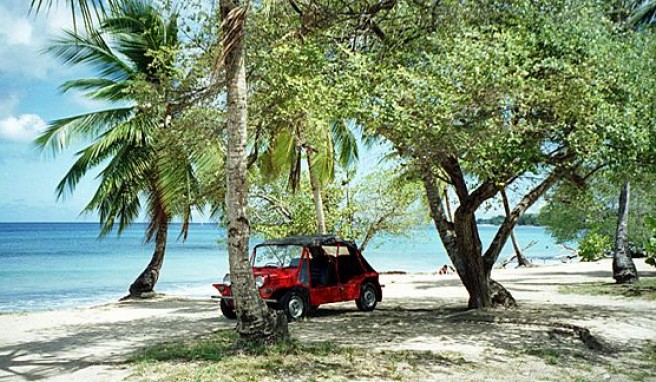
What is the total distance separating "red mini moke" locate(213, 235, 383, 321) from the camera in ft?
39.4

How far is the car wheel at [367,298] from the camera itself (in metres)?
13.7

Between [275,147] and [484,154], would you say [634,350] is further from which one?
[275,147]

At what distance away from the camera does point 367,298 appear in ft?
45.5

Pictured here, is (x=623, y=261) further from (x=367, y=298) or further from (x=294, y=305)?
(x=294, y=305)

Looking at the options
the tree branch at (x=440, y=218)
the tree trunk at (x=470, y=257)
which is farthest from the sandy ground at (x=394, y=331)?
the tree branch at (x=440, y=218)

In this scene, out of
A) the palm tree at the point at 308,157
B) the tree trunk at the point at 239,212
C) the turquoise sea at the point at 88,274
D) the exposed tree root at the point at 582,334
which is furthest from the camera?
the turquoise sea at the point at 88,274

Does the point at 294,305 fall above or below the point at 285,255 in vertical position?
below

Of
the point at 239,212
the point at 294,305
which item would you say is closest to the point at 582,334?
the point at 294,305

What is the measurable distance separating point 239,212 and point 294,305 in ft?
14.0

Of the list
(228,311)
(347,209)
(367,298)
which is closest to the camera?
(228,311)

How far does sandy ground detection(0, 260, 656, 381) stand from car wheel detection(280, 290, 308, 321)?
459 mm

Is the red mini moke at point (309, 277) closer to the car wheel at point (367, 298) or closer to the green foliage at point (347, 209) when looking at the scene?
the car wheel at point (367, 298)

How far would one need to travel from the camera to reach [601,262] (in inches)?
1089

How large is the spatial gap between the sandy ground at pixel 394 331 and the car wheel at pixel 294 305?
459 mm
